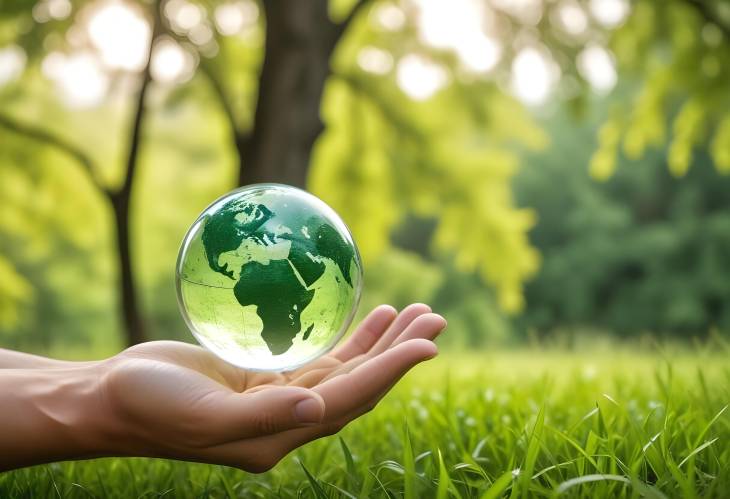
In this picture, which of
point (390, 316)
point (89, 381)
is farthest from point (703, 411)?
point (89, 381)

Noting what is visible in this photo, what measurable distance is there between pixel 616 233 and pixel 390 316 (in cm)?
3112

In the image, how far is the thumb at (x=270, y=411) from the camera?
6.50 feet

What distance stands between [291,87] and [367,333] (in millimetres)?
4785

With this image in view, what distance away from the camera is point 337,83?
10.3 m

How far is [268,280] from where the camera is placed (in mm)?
2445

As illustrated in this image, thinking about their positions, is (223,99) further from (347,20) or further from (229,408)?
(229,408)

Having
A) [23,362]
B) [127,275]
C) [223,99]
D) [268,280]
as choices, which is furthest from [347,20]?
[268,280]

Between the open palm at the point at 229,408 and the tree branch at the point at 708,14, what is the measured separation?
287 inches

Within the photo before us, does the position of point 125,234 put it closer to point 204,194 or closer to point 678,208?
point 204,194

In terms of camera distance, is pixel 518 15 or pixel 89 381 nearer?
pixel 89 381

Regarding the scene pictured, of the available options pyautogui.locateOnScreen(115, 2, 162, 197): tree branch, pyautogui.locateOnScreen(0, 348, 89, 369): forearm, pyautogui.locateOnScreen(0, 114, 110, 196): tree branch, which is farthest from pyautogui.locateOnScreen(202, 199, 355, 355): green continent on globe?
pyautogui.locateOnScreen(0, 114, 110, 196): tree branch

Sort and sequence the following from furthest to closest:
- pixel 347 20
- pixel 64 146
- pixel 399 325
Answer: pixel 64 146 < pixel 347 20 < pixel 399 325

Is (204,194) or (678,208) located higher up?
(204,194)

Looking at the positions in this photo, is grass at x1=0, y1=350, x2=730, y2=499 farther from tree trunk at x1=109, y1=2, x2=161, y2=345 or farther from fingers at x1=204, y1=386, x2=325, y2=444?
tree trunk at x1=109, y1=2, x2=161, y2=345
